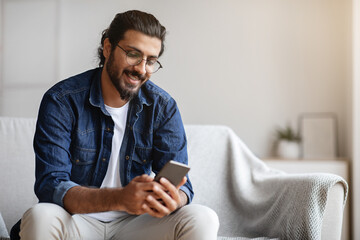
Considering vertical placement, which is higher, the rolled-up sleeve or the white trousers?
the rolled-up sleeve

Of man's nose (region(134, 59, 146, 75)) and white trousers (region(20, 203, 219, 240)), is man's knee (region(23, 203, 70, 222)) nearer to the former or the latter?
white trousers (region(20, 203, 219, 240))

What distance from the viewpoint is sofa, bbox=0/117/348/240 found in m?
1.78

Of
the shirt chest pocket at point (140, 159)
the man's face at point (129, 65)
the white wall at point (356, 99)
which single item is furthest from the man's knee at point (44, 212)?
the white wall at point (356, 99)

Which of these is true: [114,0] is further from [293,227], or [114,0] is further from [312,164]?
[293,227]

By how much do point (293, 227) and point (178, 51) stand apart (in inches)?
87.4

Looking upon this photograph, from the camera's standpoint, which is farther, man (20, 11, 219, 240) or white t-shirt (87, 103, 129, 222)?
white t-shirt (87, 103, 129, 222)

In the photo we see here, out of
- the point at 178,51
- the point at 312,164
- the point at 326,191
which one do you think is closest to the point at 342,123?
the point at 312,164

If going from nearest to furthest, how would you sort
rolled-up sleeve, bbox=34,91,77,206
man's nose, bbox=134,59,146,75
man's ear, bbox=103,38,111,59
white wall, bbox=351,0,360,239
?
rolled-up sleeve, bbox=34,91,77,206
man's nose, bbox=134,59,146,75
man's ear, bbox=103,38,111,59
white wall, bbox=351,0,360,239

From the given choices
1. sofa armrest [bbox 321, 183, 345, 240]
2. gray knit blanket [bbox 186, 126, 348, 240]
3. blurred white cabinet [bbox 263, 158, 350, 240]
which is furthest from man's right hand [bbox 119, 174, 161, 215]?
blurred white cabinet [bbox 263, 158, 350, 240]

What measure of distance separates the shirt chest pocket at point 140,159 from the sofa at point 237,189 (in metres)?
0.55

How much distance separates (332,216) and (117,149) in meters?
0.90

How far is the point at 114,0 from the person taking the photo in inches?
147

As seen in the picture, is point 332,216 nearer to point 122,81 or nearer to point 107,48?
point 122,81

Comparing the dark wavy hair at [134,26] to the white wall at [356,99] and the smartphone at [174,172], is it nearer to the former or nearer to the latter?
the smartphone at [174,172]
